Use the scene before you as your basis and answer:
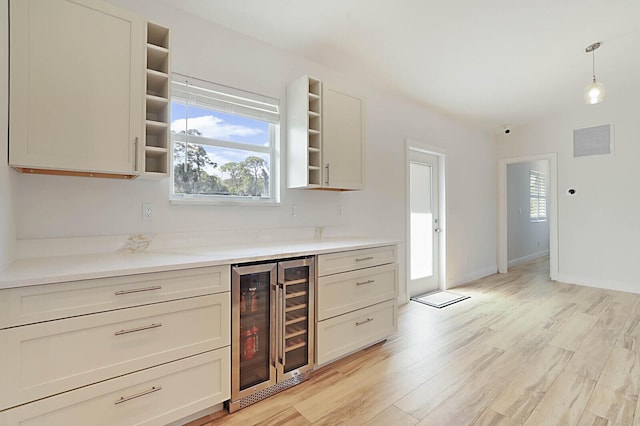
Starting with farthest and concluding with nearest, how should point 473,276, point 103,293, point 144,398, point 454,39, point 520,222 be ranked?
point 520,222, point 473,276, point 454,39, point 144,398, point 103,293

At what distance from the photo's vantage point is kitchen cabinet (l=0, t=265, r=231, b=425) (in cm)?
124

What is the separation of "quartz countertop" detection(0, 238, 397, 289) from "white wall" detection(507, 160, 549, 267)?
216 inches

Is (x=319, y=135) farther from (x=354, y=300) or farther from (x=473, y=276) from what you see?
(x=473, y=276)

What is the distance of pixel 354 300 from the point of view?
7.87ft

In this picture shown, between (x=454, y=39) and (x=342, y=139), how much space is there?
144 centimetres

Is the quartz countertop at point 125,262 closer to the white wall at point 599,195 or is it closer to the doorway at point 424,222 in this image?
the doorway at point 424,222

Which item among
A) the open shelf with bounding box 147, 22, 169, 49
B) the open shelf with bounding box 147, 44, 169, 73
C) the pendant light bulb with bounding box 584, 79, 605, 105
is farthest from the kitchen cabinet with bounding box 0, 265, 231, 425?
the pendant light bulb with bounding box 584, 79, 605, 105

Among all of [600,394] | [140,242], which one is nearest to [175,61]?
[140,242]

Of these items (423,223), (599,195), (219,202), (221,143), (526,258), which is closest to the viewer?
(219,202)

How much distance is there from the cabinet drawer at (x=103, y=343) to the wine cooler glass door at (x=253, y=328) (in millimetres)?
118

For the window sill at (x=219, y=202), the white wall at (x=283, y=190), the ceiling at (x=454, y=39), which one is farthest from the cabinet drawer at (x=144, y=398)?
the ceiling at (x=454, y=39)

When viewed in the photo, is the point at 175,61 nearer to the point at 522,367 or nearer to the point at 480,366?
the point at 480,366

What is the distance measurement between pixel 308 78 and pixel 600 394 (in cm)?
305

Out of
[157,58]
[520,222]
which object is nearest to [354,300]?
[157,58]
